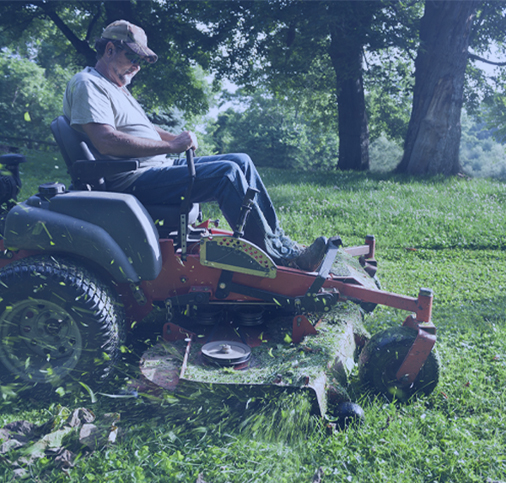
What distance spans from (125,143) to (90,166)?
0.25m

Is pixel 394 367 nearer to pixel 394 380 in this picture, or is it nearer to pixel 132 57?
pixel 394 380

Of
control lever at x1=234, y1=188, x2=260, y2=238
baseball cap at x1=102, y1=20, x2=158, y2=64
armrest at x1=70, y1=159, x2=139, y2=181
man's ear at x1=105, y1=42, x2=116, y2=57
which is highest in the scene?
baseball cap at x1=102, y1=20, x2=158, y2=64

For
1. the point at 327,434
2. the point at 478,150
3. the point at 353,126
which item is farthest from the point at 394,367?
the point at 478,150

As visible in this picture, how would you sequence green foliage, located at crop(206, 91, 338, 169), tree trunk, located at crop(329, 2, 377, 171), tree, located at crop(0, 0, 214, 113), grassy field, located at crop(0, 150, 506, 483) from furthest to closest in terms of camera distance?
1. green foliage, located at crop(206, 91, 338, 169)
2. tree, located at crop(0, 0, 214, 113)
3. tree trunk, located at crop(329, 2, 377, 171)
4. grassy field, located at crop(0, 150, 506, 483)

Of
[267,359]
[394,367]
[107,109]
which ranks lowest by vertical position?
[267,359]

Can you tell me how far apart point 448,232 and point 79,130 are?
5.38 meters

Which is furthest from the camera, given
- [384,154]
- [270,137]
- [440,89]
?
[384,154]

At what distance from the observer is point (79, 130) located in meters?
2.86

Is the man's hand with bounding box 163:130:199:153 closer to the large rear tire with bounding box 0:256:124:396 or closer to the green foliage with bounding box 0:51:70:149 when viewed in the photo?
the large rear tire with bounding box 0:256:124:396

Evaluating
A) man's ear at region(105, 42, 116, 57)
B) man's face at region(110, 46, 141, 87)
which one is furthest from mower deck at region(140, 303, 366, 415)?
man's ear at region(105, 42, 116, 57)

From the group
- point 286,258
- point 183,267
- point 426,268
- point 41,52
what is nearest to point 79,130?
point 183,267

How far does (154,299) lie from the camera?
9.97 feet

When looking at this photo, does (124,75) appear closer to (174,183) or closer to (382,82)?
(174,183)

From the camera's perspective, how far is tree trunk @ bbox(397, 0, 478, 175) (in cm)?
1059
